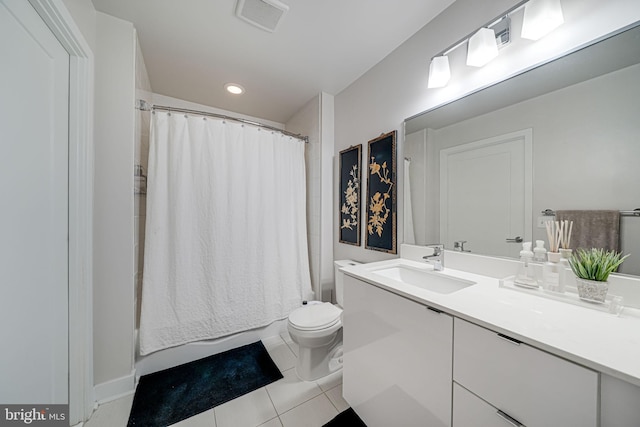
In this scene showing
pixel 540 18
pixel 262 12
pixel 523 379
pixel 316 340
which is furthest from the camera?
pixel 316 340

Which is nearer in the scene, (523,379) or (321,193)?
(523,379)

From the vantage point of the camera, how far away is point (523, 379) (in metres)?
0.55

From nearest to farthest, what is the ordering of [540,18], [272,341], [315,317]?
1. [540,18]
2. [315,317]
3. [272,341]

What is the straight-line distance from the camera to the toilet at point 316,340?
54.3 inches

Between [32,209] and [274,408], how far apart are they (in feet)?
5.05

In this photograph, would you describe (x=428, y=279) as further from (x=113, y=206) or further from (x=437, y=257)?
(x=113, y=206)

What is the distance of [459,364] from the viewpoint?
68 centimetres

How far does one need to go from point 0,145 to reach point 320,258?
1936mm

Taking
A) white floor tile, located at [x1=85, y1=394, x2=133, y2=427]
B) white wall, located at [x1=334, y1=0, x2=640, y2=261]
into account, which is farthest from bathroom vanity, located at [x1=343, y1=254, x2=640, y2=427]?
white floor tile, located at [x1=85, y1=394, x2=133, y2=427]

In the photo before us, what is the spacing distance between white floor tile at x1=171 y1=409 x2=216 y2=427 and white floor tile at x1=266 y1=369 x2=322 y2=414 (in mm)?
329

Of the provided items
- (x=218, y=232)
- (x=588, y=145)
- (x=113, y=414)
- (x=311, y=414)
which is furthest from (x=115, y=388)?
(x=588, y=145)

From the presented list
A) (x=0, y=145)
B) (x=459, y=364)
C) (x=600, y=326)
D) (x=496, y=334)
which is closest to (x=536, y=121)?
(x=600, y=326)

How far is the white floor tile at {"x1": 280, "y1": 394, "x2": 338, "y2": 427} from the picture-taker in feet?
3.77

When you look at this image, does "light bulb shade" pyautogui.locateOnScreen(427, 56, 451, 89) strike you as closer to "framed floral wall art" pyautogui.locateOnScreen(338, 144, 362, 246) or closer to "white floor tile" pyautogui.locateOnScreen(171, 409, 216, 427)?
"framed floral wall art" pyautogui.locateOnScreen(338, 144, 362, 246)
